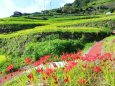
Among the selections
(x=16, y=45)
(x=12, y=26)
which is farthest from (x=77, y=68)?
(x=12, y=26)

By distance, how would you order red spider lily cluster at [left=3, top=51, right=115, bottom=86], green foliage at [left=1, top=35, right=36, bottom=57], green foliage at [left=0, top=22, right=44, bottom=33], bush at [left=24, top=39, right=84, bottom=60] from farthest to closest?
green foliage at [left=0, top=22, right=44, bottom=33]
green foliage at [left=1, top=35, right=36, bottom=57]
bush at [left=24, top=39, right=84, bottom=60]
red spider lily cluster at [left=3, top=51, right=115, bottom=86]

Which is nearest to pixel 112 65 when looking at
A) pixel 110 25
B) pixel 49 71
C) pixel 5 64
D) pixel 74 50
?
pixel 49 71

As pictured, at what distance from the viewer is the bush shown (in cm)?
2475

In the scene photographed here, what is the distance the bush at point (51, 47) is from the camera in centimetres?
2475

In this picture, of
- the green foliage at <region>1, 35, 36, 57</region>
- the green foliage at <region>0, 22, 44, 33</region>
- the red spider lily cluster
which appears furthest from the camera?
the green foliage at <region>0, 22, 44, 33</region>

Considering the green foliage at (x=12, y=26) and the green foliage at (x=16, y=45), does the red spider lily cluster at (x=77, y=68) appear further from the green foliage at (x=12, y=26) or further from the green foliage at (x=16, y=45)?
the green foliage at (x=12, y=26)

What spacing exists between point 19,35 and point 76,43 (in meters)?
4.69

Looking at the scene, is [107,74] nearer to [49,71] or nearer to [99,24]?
[49,71]

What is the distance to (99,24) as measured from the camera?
3791cm

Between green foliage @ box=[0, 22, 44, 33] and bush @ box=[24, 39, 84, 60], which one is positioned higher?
bush @ box=[24, 39, 84, 60]

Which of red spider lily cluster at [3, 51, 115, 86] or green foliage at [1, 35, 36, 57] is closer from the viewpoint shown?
red spider lily cluster at [3, 51, 115, 86]

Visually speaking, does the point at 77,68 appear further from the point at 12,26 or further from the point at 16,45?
the point at 12,26

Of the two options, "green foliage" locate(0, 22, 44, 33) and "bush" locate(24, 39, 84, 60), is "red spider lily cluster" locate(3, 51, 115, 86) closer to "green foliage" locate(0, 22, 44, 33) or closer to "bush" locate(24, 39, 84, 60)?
"bush" locate(24, 39, 84, 60)

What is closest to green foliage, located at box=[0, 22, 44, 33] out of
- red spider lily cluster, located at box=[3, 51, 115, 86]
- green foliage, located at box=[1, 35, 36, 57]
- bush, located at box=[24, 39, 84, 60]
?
green foliage, located at box=[1, 35, 36, 57]
